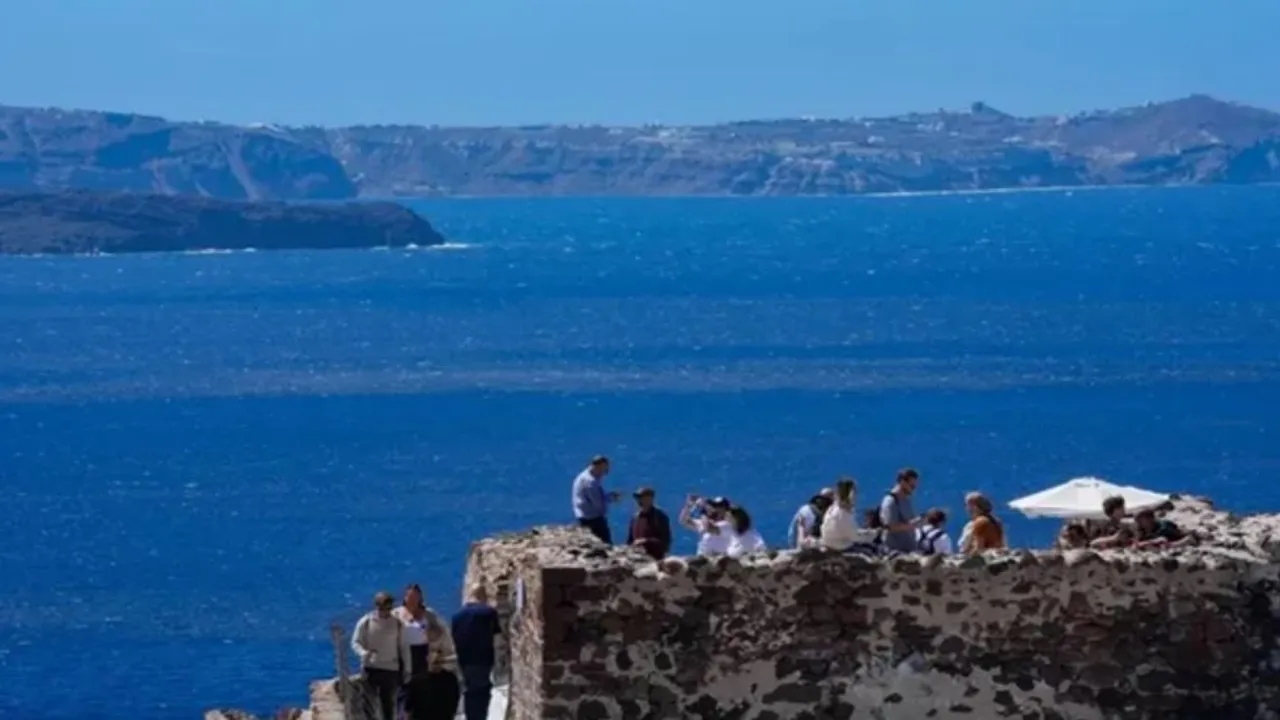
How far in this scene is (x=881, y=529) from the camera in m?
20.9

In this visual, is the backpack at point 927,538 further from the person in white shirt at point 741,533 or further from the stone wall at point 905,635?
the stone wall at point 905,635

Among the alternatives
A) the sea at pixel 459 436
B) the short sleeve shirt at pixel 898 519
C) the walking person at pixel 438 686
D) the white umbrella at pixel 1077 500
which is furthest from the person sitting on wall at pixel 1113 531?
the sea at pixel 459 436

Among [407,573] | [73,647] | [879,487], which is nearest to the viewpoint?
[73,647]

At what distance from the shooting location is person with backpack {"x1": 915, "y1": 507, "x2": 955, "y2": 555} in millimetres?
20906

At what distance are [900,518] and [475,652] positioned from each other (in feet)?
11.1

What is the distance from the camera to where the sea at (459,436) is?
7481cm

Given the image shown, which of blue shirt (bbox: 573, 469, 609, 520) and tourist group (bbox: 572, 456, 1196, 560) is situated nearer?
tourist group (bbox: 572, 456, 1196, 560)

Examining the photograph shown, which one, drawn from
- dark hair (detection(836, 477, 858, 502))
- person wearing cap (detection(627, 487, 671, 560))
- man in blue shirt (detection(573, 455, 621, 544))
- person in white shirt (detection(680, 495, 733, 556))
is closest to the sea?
man in blue shirt (detection(573, 455, 621, 544))

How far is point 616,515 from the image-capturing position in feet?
240

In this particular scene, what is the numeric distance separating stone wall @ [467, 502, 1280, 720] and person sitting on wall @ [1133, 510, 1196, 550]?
50 cm

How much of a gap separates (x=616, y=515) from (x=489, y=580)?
50.6 meters

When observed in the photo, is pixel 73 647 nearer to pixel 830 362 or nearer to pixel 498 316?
pixel 830 362

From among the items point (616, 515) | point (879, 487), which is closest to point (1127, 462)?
point (879, 487)

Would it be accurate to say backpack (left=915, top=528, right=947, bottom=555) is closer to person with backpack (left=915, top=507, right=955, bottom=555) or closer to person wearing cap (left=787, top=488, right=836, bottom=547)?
person with backpack (left=915, top=507, right=955, bottom=555)
